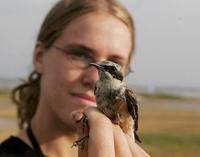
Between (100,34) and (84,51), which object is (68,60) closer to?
(84,51)

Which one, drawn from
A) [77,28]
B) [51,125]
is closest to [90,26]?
[77,28]

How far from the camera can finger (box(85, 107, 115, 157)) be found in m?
→ 3.30

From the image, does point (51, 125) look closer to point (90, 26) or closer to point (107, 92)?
point (90, 26)

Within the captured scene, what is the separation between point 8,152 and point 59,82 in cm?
79

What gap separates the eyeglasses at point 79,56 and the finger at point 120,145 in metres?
1.46

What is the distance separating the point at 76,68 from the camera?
16.5ft

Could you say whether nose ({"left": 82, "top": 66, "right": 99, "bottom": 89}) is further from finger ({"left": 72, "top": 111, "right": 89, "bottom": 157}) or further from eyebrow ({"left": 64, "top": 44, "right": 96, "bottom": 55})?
finger ({"left": 72, "top": 111, "right": 89, "bottom": 157})

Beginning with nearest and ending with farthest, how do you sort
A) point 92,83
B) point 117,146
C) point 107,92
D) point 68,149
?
point 117,146 < point 107,92 < point 92,83 < point 68,149

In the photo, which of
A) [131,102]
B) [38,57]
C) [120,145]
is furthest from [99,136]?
[38,57]

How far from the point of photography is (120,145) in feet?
11.4

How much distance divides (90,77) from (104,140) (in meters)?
1.62

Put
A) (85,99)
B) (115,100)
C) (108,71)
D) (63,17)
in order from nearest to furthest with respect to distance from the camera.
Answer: (115,100) < (108,71) < (85,99) < (63,17)

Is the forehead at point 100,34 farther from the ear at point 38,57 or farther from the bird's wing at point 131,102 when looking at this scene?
the bird's wing at point 131,102

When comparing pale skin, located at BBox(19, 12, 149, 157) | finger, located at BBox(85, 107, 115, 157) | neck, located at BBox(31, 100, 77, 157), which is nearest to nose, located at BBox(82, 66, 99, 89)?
pale skin, located at BBox(19, 12, 149, 157)
